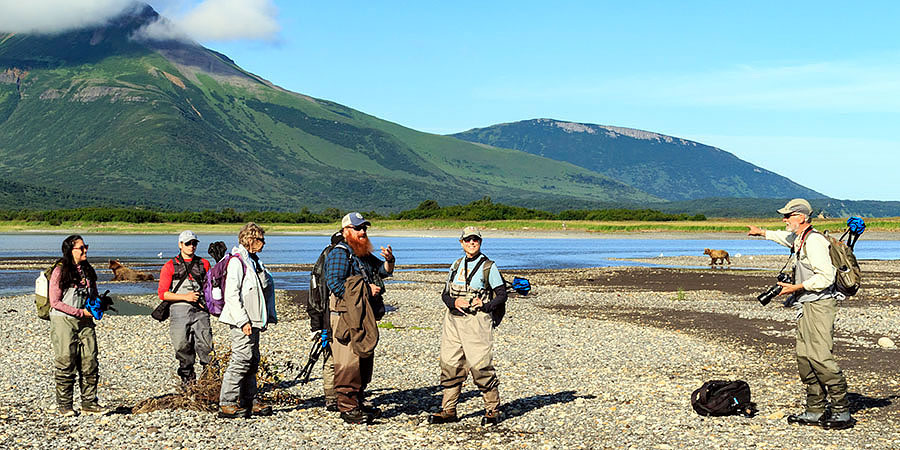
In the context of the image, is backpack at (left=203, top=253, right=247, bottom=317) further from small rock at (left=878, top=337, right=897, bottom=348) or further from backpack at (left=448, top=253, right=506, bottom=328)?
small rock at (left=878, top=337, right=897, bottom=348)

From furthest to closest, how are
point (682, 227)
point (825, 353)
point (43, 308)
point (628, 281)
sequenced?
1. point (682, 227)
2. point (628, 281)
3. point (43, 308)
4. point (825, 353)

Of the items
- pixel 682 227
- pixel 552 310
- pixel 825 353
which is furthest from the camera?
pixel 682 227

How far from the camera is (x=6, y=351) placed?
15914 millimetres

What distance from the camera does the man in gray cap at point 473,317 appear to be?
32.4 ft

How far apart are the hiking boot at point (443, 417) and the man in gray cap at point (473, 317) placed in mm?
386

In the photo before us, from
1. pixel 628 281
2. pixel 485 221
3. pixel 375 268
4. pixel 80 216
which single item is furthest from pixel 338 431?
pixel 80 216

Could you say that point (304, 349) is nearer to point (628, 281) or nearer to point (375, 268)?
point (375, 268)

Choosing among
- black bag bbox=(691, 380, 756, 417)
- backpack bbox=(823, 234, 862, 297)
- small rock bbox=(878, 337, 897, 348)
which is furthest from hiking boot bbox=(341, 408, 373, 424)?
small rock bbox=(878, 337, 897, 348)

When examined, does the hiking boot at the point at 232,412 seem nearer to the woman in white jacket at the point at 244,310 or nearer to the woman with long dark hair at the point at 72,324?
the woman in white jacket at the point at 244,310

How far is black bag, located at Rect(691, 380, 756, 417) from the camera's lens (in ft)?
34.6

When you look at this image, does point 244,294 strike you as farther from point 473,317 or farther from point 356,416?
point 473,317

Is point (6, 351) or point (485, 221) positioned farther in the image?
point (485, 221)

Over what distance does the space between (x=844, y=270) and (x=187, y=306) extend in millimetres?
7846

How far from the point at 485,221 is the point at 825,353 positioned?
4426 inches
